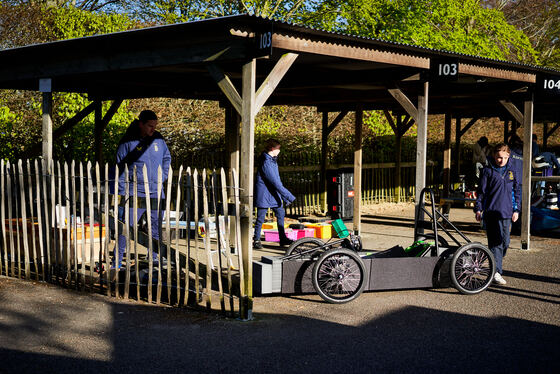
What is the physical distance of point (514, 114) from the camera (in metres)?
11.4

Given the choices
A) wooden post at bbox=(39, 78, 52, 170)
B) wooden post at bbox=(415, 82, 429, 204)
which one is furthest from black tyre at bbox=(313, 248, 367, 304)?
wooden post at bbox=(39, 78, 52, 170)

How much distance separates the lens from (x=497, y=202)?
25.9 ft

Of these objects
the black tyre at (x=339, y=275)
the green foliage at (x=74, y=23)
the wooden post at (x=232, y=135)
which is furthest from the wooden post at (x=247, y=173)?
the green foliage at (x=74, y=23)

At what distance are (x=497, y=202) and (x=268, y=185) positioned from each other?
3766mm

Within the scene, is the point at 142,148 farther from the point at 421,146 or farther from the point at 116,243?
the point at 421,146

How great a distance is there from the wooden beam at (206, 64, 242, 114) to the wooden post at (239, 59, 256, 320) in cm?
7

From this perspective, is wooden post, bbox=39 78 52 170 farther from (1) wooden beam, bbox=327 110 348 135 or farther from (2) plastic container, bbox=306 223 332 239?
(1) wooden beam, bbox=327 110 348 135

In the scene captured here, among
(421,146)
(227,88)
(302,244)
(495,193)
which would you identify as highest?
(227,88)

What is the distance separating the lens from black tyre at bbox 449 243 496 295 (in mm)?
7406

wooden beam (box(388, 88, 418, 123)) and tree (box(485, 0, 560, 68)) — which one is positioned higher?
tree (box(485, 0, 560, 68))

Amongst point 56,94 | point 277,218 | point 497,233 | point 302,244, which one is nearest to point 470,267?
point 497,233

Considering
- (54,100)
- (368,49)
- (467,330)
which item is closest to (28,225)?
(368,49)

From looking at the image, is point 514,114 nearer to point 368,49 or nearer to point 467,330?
point 368,49

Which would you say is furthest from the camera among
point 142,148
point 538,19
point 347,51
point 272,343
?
point 538,19
